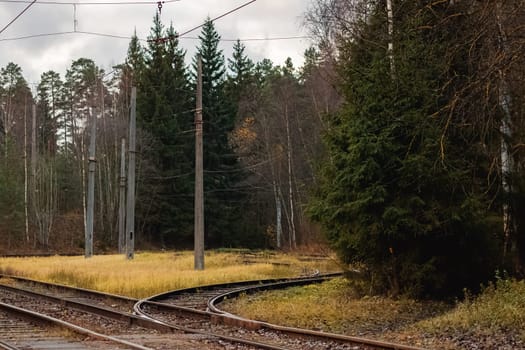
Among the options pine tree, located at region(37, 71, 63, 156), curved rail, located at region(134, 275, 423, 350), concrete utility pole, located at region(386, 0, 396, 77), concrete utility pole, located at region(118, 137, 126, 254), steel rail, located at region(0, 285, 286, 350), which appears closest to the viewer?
curved rail, located at region(134, 275, 423, 350)

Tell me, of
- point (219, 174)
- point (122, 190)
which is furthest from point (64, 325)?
point (219, 174)

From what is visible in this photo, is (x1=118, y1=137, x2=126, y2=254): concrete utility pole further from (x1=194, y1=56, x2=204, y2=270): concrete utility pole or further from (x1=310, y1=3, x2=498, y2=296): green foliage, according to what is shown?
(x1=310, y1=3, x2=498, y2=296): green foliage

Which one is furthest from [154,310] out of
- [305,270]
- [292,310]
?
[305,270]

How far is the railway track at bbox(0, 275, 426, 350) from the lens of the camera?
10507 mm

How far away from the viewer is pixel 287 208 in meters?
59.2

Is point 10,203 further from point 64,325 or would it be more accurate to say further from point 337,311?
point 64,325

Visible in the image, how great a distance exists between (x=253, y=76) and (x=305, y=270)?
49.6 metres

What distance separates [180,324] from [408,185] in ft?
19.8

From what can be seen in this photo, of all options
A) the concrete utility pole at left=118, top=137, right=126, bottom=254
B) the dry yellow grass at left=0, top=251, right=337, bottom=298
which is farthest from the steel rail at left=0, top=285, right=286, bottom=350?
the concrete utility pole at left=118, top=137, right=126, bottom=254

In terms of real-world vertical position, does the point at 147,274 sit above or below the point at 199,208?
below

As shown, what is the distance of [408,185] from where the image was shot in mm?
15273

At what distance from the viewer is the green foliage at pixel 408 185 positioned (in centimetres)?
1502

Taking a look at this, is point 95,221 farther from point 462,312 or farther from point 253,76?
point 462,312

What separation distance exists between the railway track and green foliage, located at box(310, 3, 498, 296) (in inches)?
163
